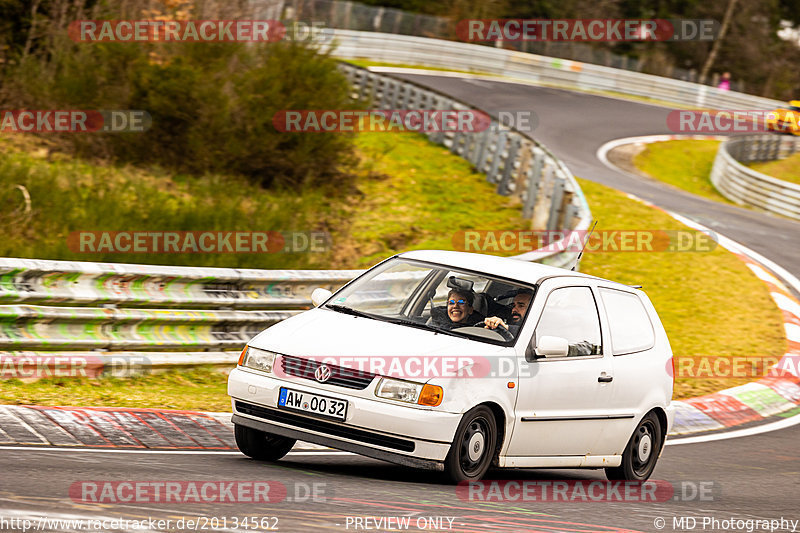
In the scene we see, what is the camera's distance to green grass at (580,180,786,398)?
13917 millimetres

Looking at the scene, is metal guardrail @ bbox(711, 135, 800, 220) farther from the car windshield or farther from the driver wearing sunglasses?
the driver wearing sunglasses

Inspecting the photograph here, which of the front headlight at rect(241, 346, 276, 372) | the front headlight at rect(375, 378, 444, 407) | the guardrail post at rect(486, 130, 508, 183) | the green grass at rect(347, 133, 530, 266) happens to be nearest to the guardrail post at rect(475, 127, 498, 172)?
the green grass at rect(347, 133, 530, 266)

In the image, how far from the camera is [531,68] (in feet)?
154

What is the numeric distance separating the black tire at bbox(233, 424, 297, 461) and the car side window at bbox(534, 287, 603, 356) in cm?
191

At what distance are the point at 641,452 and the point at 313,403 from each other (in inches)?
125

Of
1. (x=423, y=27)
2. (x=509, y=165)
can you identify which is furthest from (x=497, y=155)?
(x=423, y=27)

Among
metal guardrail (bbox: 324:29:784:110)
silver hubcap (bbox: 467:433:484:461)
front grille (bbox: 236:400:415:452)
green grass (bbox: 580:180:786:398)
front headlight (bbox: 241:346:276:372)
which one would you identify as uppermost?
metal guardrail (bbox: 324:29:784:110)

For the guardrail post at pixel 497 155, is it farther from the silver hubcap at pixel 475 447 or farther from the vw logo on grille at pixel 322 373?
the vw logo on grille at pixel 322 373

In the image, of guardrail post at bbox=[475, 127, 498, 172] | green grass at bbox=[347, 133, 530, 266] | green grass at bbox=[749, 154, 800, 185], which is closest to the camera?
green grass at bbox=[347, 133, 530, 266]

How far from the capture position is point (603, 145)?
109ft

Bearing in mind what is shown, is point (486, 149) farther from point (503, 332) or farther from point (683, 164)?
point (503, 332)

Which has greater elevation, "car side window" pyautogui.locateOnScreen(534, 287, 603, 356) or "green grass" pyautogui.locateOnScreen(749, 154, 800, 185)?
"car side window" pyautogui.locateOnScreen(534, 287, 603, 356)

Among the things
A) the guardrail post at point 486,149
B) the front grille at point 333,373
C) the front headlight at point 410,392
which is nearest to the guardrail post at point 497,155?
the guardrail post at point 486,149

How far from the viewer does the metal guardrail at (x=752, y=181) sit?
2750cm
